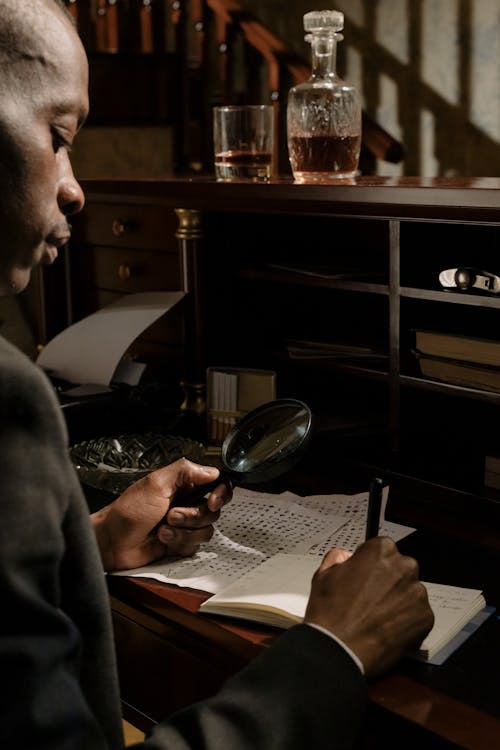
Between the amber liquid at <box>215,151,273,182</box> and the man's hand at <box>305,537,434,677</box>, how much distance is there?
1.07m

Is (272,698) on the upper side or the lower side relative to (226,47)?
lower

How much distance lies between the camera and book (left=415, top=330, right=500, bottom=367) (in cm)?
157

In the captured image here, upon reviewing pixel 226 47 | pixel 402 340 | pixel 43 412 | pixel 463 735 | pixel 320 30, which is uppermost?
pixel 226 47

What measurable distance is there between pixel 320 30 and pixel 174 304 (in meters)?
0.60

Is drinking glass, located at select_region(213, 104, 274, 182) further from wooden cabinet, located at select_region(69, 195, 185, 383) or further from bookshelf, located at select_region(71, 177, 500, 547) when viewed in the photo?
wooden cabinet, located at select_region(69, 195, 185, 383)

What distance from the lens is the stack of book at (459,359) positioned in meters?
1.57

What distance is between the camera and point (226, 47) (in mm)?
4867

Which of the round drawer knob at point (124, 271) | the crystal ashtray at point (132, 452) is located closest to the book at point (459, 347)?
the crystal ashtray at point (132, 452)

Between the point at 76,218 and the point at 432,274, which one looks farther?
the point at 76,218

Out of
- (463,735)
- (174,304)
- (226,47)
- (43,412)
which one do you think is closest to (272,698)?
(463,735)

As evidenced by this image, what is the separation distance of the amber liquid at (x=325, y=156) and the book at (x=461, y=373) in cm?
39

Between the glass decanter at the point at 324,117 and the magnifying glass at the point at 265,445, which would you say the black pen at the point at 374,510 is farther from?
the glass decanter at the point at 324,117

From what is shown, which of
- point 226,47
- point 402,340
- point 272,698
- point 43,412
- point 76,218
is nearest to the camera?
point 43,412

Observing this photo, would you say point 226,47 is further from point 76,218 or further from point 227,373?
point 227,373
